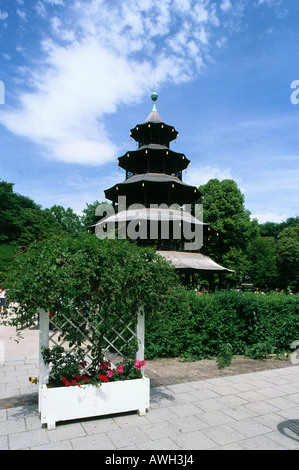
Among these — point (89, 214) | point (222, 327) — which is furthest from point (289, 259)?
point (222, 327)

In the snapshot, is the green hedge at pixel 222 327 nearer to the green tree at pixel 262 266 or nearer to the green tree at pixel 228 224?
the green tree at pixel 228 224

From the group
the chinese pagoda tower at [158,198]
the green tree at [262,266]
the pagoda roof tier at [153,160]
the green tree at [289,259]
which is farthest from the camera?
the green tree at [262,266]

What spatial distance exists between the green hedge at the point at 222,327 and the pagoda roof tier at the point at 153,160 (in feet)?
52.0

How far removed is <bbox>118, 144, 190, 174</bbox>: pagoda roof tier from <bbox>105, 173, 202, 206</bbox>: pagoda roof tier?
4.29 ft

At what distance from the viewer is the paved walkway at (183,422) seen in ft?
13.9

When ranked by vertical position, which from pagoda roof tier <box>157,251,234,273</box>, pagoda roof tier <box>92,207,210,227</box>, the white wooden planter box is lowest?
the white wooden planter box

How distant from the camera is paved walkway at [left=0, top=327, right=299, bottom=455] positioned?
4.24 metres

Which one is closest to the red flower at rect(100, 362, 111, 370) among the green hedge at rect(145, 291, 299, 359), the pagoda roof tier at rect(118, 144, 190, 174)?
the green hedge at rect(145, 291, 299, 359)

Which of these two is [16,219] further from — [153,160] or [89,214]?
[153,160]

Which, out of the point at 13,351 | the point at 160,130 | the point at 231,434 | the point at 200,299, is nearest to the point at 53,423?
the point at 231,434

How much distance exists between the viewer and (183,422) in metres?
4.93

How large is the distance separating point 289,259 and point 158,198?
33.5m

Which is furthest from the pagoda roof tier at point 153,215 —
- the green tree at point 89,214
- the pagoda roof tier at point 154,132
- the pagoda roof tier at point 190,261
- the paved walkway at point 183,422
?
the green tree at point 89,214

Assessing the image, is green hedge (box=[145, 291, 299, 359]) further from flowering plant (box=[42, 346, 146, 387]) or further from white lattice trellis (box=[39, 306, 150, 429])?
white lattice trellis (box=[39, 306, 150, 429])
